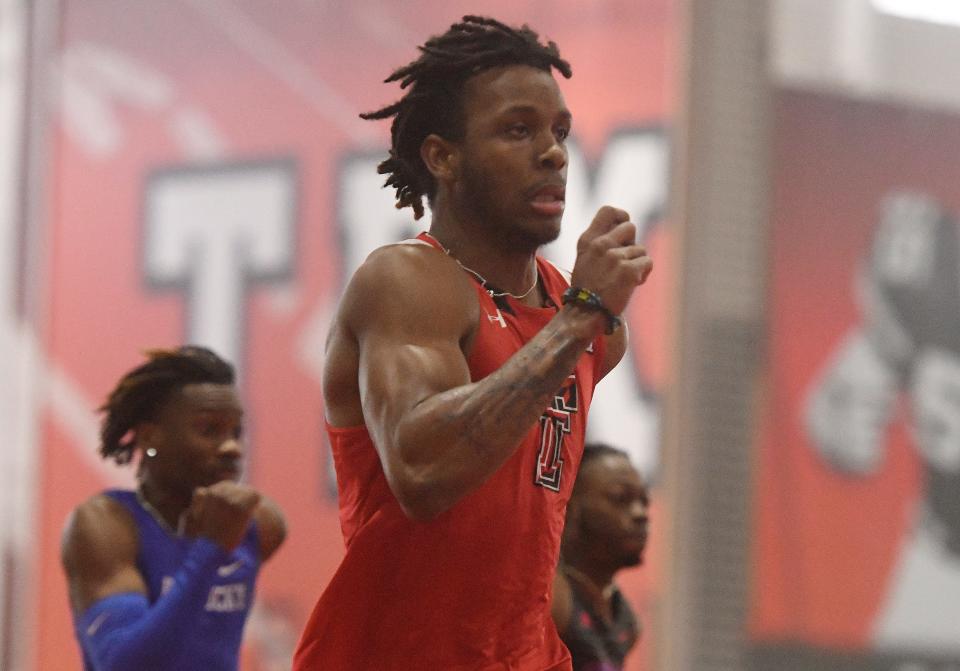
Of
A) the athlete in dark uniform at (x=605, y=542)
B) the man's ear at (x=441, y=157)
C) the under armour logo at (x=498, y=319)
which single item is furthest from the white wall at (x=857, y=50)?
the under armour logo at (x=498, y=319)

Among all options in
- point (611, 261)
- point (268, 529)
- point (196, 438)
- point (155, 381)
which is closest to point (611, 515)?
point (268, 529)

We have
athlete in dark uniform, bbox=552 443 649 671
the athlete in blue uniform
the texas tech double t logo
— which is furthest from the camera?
athlete in dark uniform, bbox=552 443 649 671

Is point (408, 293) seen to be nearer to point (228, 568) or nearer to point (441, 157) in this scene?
point (441, 157)

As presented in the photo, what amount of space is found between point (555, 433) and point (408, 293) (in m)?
0.31

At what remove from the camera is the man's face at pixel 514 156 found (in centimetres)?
229

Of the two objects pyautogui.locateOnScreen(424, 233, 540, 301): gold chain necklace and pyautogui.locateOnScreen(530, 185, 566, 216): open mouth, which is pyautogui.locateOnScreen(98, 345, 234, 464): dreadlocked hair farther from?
pyautogui.locateOnScreen(530, 185, 566, 216): open mouth

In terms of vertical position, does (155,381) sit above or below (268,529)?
above

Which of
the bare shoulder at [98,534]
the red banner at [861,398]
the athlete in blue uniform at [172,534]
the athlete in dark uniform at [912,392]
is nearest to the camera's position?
the athlete in blue uniform at [172,534]

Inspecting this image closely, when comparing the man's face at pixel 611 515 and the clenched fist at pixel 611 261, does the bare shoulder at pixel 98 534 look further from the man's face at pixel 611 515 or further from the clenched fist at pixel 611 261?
the clenched fist at pixel 611 261

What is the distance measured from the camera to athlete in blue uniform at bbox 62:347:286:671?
10.9 ft

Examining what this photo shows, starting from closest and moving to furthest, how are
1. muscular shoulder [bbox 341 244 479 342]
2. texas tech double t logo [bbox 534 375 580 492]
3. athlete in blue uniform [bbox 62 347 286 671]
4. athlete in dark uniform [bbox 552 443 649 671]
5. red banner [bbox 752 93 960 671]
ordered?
1. muscular shoulder [bbox 341 244 479 342]
2. texas tech double t logo [bbox 534 375 580 492]
3. athlete in blue uniform [bbox 62 347 286 671]
4. athlete in dark uniform [bbox 552 443 649 671]
5. red banner [bbox 752 93 960 671]

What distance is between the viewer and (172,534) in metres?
3.57

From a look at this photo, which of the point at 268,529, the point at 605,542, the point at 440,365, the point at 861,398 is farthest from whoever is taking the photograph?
the point at 861,398

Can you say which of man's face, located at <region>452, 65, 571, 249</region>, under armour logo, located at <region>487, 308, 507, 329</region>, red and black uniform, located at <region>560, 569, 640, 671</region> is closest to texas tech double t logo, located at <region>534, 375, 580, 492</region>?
under armour logo, located at <region>487, 308, 507, 329</region>
